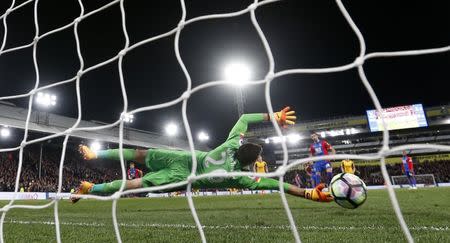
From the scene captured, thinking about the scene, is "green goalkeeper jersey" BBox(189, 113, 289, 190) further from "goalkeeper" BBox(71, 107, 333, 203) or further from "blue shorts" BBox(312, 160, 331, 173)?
"blue shorts" BBox(312, 160, 331, 173)

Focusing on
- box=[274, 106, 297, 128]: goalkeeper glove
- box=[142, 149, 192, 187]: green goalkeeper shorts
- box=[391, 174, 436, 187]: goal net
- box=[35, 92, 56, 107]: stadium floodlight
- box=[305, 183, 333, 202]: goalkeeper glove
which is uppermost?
box=[35, 92, 56, 107]: stadium floodlight

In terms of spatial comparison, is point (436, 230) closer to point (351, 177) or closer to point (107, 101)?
point (351, 177)

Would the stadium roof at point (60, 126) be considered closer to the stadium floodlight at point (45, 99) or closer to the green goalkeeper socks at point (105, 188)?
the stadium floodlight at point (45, 99)

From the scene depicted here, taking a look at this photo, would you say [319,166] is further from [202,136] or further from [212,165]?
[202,136]

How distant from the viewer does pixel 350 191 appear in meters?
3.72

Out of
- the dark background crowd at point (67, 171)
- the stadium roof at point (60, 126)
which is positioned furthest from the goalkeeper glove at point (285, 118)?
the stadium roof at point (60, 126)

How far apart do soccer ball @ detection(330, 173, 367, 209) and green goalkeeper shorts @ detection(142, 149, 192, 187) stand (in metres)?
1.98

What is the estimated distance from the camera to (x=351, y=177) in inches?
150

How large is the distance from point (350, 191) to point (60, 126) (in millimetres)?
25950

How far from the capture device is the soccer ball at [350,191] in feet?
12.2

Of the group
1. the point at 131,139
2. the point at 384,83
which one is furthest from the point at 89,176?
the point at 384,83

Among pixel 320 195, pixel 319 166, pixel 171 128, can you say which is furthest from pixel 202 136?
pixel 320 195

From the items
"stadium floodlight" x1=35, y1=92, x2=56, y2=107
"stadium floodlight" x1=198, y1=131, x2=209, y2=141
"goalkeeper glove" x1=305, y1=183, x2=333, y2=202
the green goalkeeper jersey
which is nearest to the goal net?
"stadium floodlight" x1=198, y1=131, x2=209, y2=141

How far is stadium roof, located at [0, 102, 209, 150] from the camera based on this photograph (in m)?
23.2
